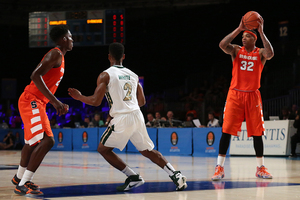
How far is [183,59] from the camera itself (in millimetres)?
23000

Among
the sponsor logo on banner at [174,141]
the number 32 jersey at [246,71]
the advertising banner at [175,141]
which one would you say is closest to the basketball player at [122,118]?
the number 32 jersey at [246,71]

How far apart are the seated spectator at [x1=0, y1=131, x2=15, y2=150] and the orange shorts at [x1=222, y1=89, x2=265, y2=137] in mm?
13884

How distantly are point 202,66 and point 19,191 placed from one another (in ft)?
63.0

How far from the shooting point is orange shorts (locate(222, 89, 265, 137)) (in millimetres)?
6066

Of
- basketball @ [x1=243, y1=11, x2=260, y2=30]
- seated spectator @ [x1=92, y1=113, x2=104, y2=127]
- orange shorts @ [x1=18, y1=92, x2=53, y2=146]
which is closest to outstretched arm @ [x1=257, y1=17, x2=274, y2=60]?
basketball @ [x1=243, y1=11, x2=260, y2=30]

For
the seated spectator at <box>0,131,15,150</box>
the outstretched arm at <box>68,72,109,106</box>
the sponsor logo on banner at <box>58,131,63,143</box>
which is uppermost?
the outstretched arm at <box>68,72,109,106</box>

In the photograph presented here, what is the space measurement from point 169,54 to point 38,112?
62.0ft

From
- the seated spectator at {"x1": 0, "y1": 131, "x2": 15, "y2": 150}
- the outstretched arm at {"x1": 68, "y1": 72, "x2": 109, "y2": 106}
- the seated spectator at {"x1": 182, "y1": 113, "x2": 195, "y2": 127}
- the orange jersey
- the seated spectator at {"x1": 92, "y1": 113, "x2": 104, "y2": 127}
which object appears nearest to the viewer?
the outstretched arm at {"x1": 68, "y1": 72, "x2": 109, "y2": 106}

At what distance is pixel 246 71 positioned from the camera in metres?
6.14

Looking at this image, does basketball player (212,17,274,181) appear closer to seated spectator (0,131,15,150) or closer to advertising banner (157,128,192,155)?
advertising banner (157,128,192,155)

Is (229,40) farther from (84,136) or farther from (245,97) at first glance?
(84,136)

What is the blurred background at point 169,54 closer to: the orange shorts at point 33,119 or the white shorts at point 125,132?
the white shorts at point 125,132

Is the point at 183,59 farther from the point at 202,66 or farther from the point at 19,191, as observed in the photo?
the point at 19,191

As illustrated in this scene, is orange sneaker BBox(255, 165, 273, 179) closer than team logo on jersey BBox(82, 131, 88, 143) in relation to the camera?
Yes
